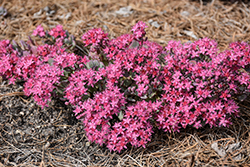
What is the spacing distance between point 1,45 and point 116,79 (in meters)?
1.67

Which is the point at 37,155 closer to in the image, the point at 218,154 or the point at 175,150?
the point at 175,150

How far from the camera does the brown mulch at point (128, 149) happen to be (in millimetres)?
2688

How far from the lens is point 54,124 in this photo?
3.04m

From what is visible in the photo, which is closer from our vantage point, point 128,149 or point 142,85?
point 142,85

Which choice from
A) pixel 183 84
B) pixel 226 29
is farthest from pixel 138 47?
pixel 226 29

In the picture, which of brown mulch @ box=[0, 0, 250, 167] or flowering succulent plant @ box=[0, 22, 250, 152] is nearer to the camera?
flowering succulent plant @ box=[0, 22, 250, 152]

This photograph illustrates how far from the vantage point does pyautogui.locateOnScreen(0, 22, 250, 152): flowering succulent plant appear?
99.8 inches

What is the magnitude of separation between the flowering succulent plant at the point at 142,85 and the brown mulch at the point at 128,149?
0.28 metres

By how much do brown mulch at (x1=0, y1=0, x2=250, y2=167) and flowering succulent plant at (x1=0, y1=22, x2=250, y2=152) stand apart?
0.92 feet

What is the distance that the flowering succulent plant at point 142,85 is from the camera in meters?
2.54

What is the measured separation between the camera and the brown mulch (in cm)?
269

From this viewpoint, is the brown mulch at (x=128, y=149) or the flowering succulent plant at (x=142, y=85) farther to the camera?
the brown mulch at (x=128, y=149)

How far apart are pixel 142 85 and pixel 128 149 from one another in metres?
0.82

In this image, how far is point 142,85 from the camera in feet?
8.45
